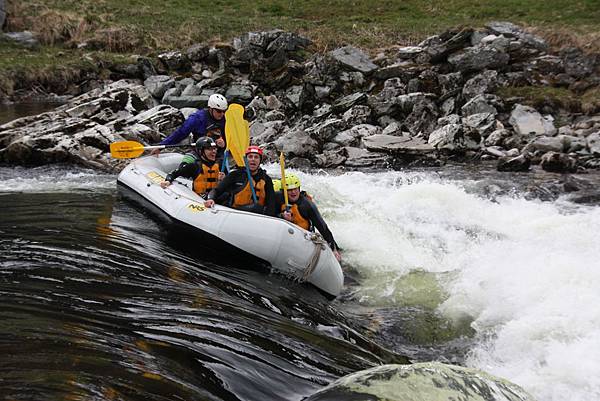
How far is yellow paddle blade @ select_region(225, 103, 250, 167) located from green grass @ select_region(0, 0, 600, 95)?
47.9 feet

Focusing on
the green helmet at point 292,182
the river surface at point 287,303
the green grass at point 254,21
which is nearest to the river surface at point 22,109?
the green grass at point 254,21

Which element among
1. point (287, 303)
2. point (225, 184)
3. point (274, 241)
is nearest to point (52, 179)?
point (225, 184)

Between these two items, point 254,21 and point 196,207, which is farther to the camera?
point 254,21

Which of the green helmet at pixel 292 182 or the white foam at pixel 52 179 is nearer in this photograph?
the green helmet at pixel 292 182

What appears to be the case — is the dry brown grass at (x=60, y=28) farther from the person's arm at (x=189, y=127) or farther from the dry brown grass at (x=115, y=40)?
the person's arm at (x=189, y=127)

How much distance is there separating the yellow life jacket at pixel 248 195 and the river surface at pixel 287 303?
98 centimetres

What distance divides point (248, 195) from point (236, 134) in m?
1.21

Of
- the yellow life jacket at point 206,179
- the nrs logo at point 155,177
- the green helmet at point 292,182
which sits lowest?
the nrs logo at point 155,177

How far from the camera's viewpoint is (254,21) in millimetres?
28609

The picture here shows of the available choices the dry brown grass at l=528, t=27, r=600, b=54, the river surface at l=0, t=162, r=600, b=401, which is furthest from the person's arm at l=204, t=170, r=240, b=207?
the dry brown grass at l=528, t=27, r=600, b=54

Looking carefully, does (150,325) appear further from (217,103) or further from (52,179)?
(52,179)

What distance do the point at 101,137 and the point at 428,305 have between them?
32.3 ft

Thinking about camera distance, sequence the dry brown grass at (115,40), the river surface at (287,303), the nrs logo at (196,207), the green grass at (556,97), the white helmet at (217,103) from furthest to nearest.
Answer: the dry brown grass at (115,40), the green grass at (556,97), the white helmet at (217,103), the nrs logo at (196,207), the river surface at (287,303)

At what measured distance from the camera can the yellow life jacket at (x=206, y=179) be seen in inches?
320
